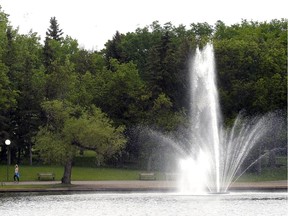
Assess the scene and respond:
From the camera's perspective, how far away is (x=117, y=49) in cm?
9762

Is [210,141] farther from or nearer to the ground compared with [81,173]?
farther from the ground

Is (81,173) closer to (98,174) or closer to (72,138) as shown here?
(98,174)

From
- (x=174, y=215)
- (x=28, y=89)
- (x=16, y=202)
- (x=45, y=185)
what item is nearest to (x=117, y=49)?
(x=28, y=89)

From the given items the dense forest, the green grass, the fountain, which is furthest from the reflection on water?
the dense forest

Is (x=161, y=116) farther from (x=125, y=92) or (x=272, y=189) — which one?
(x=272, y=189)

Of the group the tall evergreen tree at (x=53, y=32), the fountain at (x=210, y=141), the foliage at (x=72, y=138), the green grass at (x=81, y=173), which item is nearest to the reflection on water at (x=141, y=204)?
the fountain at (x=210, y=141)

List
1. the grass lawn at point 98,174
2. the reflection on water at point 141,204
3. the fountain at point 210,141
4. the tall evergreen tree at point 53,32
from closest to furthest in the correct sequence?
the reflection on water at point 141,204 < the fountain at point 210,141 < the grass lawn at point 98,174 < the tall evergreen tree at point 53,32

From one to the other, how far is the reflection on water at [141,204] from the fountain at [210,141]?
4.81 meters

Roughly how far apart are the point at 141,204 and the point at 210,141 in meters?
19.2

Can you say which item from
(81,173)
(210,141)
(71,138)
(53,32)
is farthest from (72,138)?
(53,32)

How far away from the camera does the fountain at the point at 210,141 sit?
53844 millimetres

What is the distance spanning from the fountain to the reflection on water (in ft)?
15.8

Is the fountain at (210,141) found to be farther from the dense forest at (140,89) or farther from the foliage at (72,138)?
the foliage at (72,138)

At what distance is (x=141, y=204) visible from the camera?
41281mm
